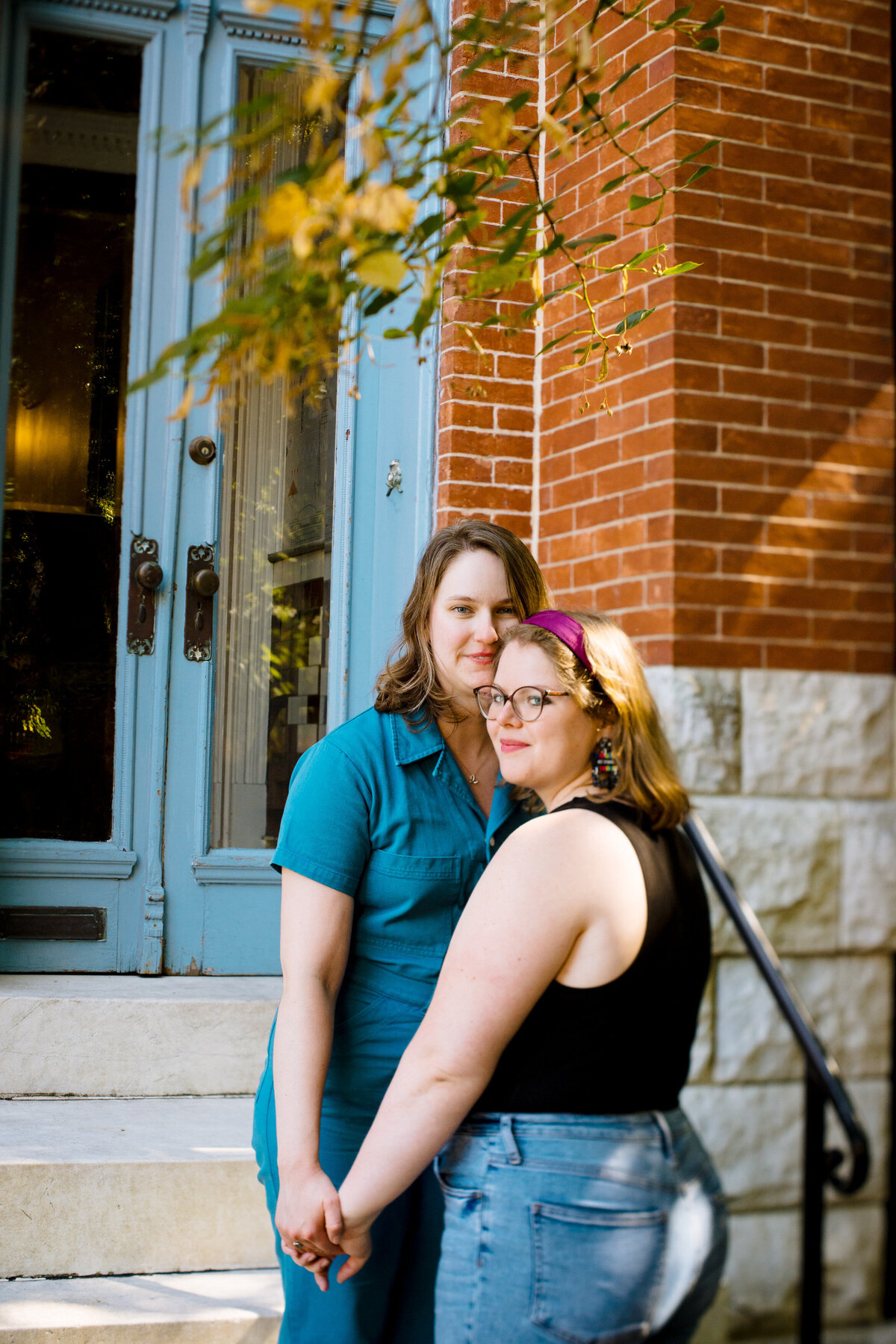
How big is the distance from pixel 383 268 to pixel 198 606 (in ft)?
10.0

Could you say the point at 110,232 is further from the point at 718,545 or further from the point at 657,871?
the point at 657,871

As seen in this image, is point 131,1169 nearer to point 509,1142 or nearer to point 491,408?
point 509,1142

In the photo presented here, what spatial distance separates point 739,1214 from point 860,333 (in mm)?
2830

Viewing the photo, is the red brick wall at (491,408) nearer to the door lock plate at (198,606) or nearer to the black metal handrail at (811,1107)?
the door lock plate at (198,606)

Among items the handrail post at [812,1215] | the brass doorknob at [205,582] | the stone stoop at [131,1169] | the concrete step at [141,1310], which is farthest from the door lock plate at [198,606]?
the handrail post at [812,1215]

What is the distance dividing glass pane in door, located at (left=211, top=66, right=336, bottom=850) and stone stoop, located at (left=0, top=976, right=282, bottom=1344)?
773 mm

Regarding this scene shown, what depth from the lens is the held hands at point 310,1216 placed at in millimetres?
1763

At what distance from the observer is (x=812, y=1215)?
2.17 m

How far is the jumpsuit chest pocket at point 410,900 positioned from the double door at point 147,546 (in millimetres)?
2093

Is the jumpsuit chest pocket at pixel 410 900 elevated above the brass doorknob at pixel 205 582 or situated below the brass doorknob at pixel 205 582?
below

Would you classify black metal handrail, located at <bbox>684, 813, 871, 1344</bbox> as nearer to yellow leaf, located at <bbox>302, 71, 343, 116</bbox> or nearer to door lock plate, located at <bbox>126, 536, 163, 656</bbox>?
yellow leaf, located at <bbox>302, 71, 343, 116</bbox>

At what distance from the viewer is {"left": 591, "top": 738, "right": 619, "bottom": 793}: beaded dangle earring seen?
164 cm

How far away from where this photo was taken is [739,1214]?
11.4 ft

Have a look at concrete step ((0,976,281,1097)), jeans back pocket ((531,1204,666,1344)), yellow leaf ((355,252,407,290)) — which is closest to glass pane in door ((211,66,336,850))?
concrete step ((0,976,281,1097))
